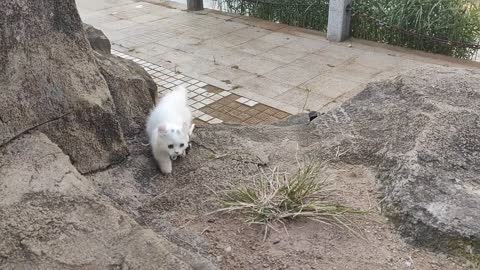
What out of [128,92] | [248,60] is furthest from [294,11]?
[128,92]

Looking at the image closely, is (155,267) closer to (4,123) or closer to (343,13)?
(4,123)

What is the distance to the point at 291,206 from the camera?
2426mm

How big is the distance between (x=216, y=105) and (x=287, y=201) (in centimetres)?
298

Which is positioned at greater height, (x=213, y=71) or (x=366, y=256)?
(x=366, y=256)

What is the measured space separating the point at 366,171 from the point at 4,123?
1894 millimetres

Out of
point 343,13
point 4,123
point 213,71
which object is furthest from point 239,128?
point 343,13

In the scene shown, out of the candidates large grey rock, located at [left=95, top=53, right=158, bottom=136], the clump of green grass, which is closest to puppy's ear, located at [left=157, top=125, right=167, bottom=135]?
large grey rock, located at [left=95, top=53, right=158, bottom=136]

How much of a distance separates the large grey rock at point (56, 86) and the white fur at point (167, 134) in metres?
0.21

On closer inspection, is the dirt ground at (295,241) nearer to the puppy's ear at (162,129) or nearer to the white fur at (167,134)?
the white fur at (167,134)

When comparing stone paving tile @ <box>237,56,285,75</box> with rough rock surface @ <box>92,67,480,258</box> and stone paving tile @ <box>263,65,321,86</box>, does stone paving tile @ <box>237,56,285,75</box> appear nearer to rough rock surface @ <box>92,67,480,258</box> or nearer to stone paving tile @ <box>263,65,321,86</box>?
stone paving tile @ <box>263,65,321,86</box>

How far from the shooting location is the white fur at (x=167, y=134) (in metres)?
2.90

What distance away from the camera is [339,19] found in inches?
290

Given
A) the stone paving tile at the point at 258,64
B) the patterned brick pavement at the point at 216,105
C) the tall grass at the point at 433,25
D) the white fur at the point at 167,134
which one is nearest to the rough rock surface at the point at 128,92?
the white fur at the point at 167,134

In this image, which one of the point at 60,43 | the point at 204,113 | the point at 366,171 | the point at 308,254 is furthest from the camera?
the point at 204,113
